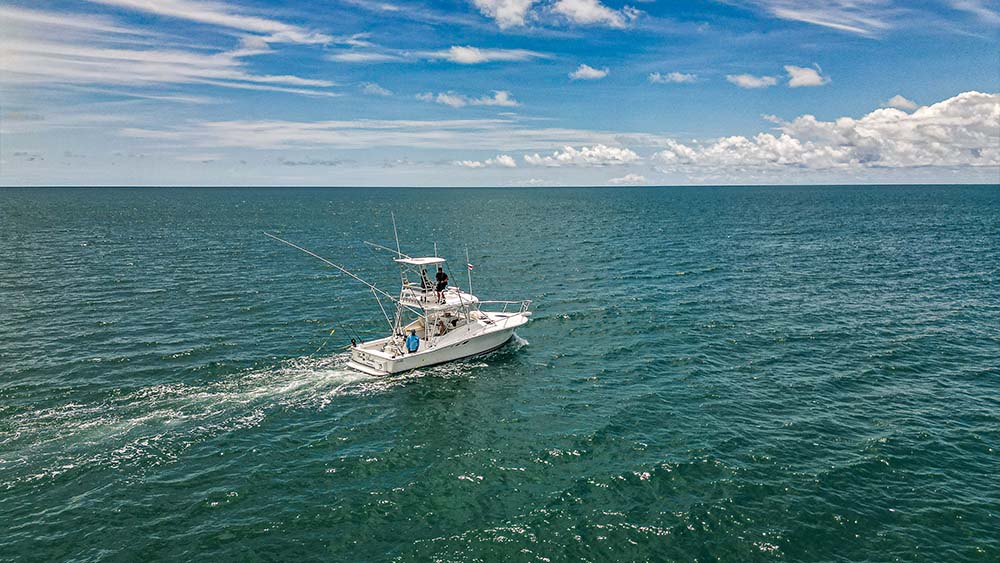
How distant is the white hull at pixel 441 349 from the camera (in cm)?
3419

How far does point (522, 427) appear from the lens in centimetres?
2762

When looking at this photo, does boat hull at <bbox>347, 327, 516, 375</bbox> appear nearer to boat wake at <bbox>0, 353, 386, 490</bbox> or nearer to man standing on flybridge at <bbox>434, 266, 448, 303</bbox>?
boat wake at <bbox>0, 353, 386, 490</bbox>

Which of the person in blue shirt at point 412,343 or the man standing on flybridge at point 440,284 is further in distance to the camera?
the man standing on flybridge at point 440,284

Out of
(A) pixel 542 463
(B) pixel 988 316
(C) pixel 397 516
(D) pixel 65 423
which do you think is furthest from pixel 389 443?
(B) pixel 988 316

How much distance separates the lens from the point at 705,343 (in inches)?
1537

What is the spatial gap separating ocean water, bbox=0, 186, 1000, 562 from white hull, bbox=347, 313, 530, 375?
110cm

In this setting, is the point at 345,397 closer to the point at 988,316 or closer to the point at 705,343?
the point at 705,343

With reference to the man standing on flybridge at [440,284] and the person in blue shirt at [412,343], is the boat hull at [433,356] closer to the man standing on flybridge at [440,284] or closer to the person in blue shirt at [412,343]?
the person in blue shirt at [412,343]

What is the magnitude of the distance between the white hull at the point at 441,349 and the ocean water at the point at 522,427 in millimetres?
1095

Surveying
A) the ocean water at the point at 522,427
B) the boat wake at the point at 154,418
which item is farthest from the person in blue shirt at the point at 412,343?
the boat wake at the point at 154,418

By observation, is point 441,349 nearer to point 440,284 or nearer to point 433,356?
point 433,356

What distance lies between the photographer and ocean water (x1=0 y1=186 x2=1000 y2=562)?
63.8 ft

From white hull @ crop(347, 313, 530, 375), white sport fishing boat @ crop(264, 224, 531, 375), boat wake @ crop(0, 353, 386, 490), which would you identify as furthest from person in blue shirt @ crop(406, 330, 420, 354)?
boat wake @ crop(0, 353, 386, 490)

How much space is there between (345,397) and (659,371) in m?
19.3
